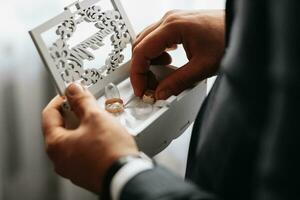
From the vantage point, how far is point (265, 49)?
432 mm

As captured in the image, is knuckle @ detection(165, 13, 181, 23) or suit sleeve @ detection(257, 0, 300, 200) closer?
suit sleeve @ detection(257, 0, 300, 200)

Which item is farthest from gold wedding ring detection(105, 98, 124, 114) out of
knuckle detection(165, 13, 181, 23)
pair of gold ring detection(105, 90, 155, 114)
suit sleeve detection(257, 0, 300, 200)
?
suit sleeve detection(257, 0, 300, 200)

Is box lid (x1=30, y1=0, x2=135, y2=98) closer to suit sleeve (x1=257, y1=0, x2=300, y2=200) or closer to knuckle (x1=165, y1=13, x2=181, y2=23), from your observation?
knuckle (x1=165, y1=13, x2=181, y2=23)

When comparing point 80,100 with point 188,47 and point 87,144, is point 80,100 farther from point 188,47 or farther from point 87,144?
point 188,47

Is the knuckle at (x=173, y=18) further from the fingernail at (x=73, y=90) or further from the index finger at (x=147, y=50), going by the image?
the fingernail at (x=73, y=90)

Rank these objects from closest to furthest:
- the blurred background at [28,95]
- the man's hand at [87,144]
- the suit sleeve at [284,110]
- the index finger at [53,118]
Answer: the suit sleeve at [284,110] → the man's hand at [87,144] → the index finger at [53,118] → the blurred background at [28,95]

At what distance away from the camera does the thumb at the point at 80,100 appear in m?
0.59

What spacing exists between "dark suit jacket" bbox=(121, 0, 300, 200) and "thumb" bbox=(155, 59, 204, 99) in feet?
0.71

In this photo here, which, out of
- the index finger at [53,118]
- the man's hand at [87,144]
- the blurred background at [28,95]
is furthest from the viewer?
the blurred background at [28,95]

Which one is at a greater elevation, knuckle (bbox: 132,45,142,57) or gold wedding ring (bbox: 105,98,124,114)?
knuckle (bbox: 132,45,142,57)

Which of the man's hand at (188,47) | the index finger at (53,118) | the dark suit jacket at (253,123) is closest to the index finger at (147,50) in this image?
the man's hand at (188,47)

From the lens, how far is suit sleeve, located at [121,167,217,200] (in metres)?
0.46

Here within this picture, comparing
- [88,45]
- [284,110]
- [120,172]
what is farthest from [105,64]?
[284,110]

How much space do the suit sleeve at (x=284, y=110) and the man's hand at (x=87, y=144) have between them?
16cm
